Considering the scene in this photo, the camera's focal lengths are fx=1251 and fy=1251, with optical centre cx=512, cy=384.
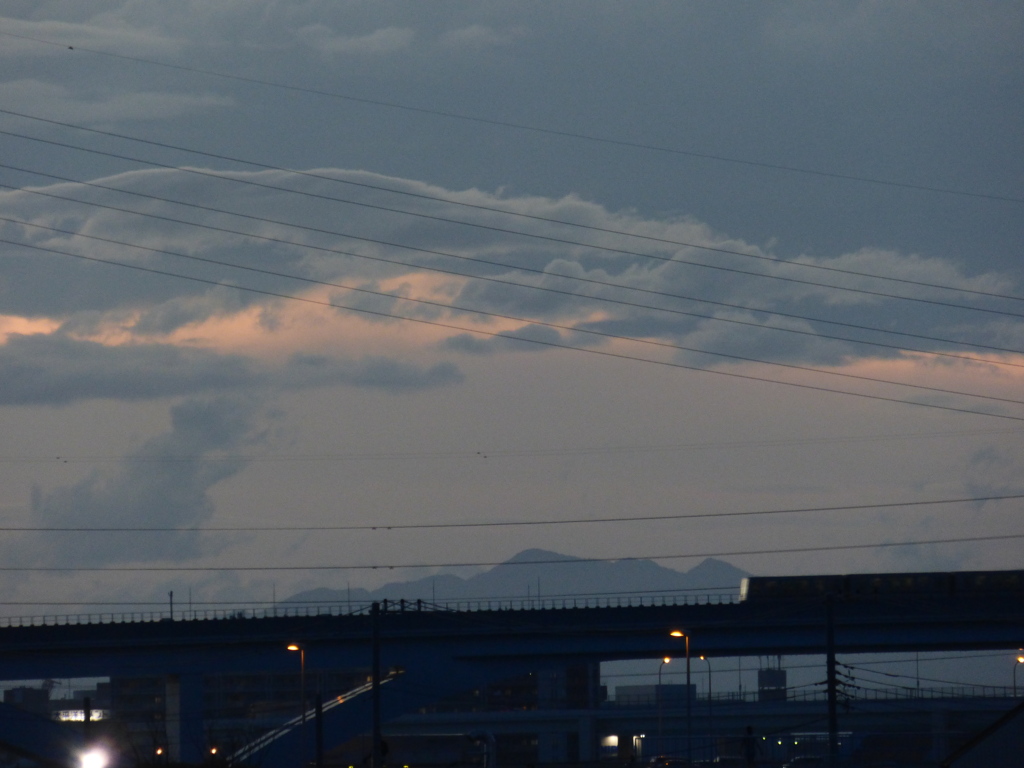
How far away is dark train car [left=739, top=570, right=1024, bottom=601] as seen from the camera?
103 meters

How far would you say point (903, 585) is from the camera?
103875 millimetres

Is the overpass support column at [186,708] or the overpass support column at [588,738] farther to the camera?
the overpass support column at [588,738]

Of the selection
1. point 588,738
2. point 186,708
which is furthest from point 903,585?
point 588,738

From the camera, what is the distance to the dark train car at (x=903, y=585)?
10262cm

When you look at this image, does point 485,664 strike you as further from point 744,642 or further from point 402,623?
point 744,642

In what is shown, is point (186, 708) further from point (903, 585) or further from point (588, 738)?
point (588, 738)

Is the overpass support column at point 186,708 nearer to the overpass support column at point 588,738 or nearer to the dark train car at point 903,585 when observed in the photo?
the dark train car at point 903,585

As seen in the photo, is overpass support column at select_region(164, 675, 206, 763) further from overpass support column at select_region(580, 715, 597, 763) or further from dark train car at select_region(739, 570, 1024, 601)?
overpass support column at select_region(580, 715, 597, 763)

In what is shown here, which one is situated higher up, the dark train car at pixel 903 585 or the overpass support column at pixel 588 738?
the dark train car at pixel 903 585

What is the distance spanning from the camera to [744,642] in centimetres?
10656

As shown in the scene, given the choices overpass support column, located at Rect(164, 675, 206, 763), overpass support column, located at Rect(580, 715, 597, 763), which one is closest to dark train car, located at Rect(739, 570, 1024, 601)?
overpass support column, located at Rect(164, 675, 206, 763)

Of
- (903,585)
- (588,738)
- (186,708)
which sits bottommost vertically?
(588,738)

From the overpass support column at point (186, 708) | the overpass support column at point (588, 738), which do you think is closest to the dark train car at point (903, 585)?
the overpass support column at point (186, 708)

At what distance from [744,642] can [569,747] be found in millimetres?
69749
